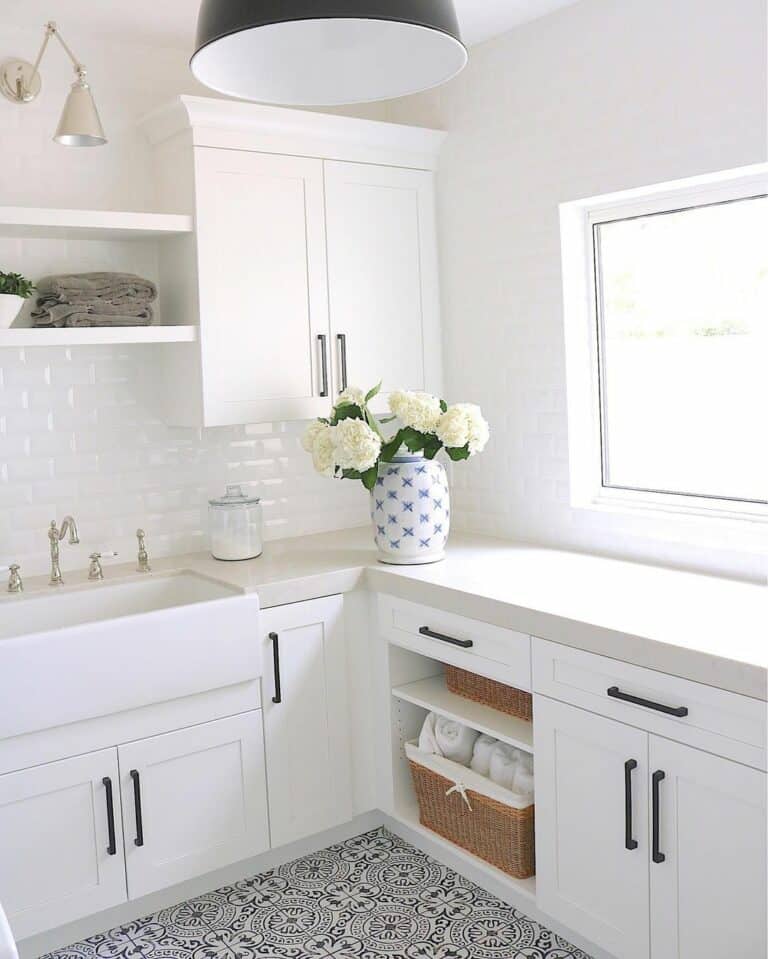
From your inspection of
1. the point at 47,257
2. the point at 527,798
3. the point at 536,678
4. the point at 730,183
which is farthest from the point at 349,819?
the point at 730,183

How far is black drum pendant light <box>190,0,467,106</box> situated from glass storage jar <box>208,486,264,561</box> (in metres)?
1.57

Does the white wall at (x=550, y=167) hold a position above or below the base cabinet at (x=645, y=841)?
above

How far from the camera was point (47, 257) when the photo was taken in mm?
3064

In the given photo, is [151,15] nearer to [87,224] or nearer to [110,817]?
[87,224]

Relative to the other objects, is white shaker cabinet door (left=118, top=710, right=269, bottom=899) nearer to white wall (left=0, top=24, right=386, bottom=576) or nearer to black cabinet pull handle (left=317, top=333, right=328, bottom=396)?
white wall (left=0, top=24, right=386, bottom=576)

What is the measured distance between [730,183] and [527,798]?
175 cm

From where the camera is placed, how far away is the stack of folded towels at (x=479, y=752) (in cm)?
273

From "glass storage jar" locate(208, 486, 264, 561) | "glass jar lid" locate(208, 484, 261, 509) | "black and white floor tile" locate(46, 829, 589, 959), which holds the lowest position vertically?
"black and white floor tile" locate(46, 829, 589, 959)

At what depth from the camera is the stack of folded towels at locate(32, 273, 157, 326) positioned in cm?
289

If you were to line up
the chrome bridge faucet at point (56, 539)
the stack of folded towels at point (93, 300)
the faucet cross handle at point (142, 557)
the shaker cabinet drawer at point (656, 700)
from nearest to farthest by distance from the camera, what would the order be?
the shaker cabinet drawer at point (656, 700) → the stack of folded towels at point (93, 300) → the chrome bridge faucet at point (56, 539) → the faucet cross handle at point (142, 557)

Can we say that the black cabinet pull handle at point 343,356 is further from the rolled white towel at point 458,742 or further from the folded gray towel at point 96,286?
the rolled white towel at point 458,742

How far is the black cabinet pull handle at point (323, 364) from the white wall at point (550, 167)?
1.84 ft

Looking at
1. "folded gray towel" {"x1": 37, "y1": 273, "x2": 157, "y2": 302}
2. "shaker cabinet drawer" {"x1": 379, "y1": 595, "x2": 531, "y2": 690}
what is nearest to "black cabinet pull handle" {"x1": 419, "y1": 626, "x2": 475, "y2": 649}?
"shaker cabinet drawer" {"x1": 379, "y1": 595, "x2": 531, "y2": 690}

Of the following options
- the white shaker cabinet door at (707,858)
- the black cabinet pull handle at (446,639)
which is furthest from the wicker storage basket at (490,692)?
the white shaker cabinet door at (707,858)
